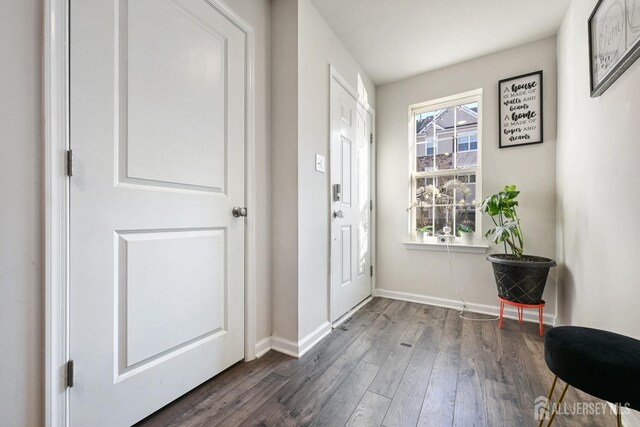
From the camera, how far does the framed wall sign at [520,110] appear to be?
224 cm

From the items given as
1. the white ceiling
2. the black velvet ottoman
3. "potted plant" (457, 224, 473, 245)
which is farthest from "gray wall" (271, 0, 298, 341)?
"potted plant" (457, 224, 473, 245)

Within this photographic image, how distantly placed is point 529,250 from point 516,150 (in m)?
0.86

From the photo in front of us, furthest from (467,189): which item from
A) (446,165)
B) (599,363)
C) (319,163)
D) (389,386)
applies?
(599,363)

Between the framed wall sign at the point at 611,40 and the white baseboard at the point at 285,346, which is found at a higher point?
the framed wall sign at the point at 611,40

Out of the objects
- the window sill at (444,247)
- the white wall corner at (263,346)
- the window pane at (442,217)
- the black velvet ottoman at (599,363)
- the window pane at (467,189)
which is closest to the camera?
the black velvet ottoman at (599,363)

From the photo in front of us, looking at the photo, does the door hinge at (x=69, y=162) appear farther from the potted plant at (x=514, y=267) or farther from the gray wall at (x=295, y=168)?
the potted plant at (x=514, y=267)

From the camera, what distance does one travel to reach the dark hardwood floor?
3.85ft

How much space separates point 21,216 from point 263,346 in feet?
4.41

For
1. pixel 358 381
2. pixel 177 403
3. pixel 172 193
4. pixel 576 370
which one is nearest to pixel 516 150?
pixel 576 370

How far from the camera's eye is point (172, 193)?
48.9 inches

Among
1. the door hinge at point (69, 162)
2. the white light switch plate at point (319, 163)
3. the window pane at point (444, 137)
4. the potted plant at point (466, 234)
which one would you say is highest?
the window pane at point (444, 137)

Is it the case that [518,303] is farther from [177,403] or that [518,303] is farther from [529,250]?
[177,403]

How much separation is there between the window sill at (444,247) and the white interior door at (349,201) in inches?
17.9

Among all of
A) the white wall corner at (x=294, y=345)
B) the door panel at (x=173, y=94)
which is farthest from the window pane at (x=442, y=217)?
the door panel at (x=173, y=94)
